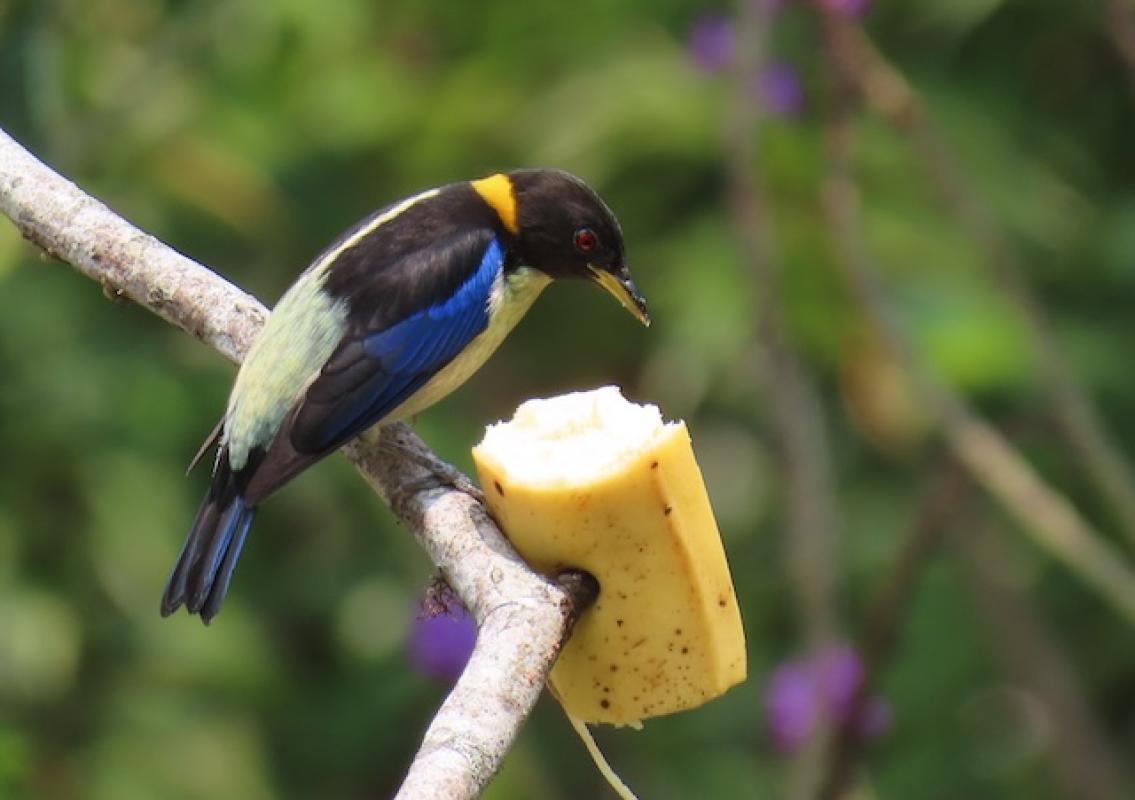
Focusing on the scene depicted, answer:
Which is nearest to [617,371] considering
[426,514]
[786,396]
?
[786,396]

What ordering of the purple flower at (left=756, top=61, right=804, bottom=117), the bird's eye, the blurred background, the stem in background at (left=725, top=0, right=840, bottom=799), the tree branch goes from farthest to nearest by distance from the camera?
1. the blurred background
2. the purple flower at (left=756, top=61, right=804, bottom=117)
3. the stem in background at (left=725, top=0, right=840, bottom=799)
4. the bird's eye
5. the tree branch

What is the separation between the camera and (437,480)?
300 cm

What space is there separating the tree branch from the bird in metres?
0.08

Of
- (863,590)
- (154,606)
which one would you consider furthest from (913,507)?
(154,606)

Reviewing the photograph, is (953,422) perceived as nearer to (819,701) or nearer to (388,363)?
(819,701)

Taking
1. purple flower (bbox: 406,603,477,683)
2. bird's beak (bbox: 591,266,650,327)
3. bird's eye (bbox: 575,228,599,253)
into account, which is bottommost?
purple flower (bbox: 406,603,477,683)

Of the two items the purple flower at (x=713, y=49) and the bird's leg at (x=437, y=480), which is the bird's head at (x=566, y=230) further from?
the purple flower at (x=713, y=49)

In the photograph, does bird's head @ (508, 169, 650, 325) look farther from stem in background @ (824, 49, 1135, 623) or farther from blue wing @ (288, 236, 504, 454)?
stem in background @ (824, 49, 1135, 623)

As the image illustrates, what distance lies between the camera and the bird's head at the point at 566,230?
153 inches

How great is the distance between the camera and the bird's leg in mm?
2924

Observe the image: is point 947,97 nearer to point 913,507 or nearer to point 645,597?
point 913,507

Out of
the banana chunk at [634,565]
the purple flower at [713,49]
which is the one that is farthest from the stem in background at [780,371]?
the banana chunk at [634,565]

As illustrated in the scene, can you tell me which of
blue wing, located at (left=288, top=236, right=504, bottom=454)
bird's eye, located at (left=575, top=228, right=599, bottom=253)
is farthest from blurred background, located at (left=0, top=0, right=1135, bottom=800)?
blue wing, located at (left=288, top=236, right=504, bottom=454)

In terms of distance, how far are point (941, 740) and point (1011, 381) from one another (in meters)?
1.02
